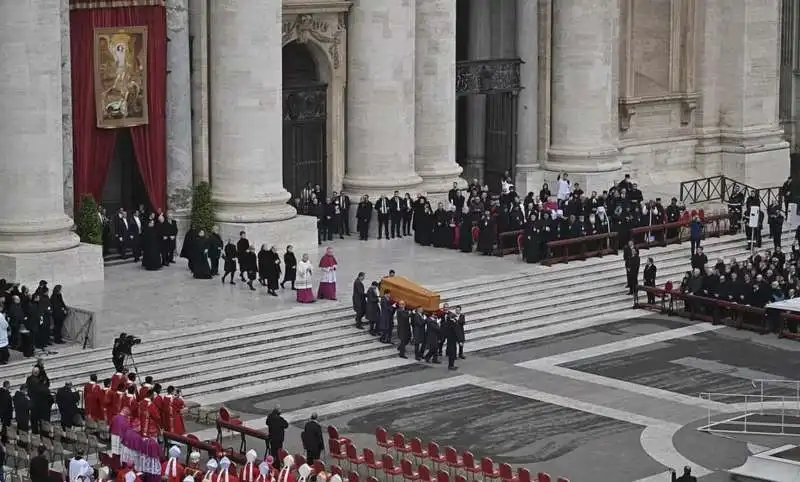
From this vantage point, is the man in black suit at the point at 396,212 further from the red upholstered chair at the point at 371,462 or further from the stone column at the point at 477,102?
the red upholstered chair at the point at 371,462

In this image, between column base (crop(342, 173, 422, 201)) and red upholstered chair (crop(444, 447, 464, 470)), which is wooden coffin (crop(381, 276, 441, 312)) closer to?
column base (crop(342, 173, 422, 201))

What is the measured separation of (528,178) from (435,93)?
19.7 feet

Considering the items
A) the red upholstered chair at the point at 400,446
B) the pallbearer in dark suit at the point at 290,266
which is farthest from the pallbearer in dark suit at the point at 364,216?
the red upholstered chair at the point at 400,446

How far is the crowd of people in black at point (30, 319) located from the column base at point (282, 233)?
8811mm

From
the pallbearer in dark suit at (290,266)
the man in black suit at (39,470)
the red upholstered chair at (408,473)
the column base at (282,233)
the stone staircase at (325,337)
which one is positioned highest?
the column base at (282,233)

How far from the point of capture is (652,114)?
66562 mm

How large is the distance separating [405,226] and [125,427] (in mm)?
22209

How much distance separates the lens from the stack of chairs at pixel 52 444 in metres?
34.6

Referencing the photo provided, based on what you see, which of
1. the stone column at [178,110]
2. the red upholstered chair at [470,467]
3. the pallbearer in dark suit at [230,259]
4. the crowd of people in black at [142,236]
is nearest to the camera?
the red upholstered chair at [470,467]

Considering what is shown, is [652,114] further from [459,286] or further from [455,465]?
[455,465]

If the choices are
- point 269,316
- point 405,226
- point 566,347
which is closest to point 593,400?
point 566,347

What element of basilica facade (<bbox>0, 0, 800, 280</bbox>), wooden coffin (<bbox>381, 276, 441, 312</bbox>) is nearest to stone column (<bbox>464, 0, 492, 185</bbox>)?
basilica facade (<bbox>0, 0, 800, 280</bbox>)

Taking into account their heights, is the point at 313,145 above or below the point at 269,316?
above

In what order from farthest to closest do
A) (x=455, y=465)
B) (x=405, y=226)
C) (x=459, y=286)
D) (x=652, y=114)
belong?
(x=652, y=114)
(x=405, y=226)
(x=459, y=286)
(x=455, y=465)
